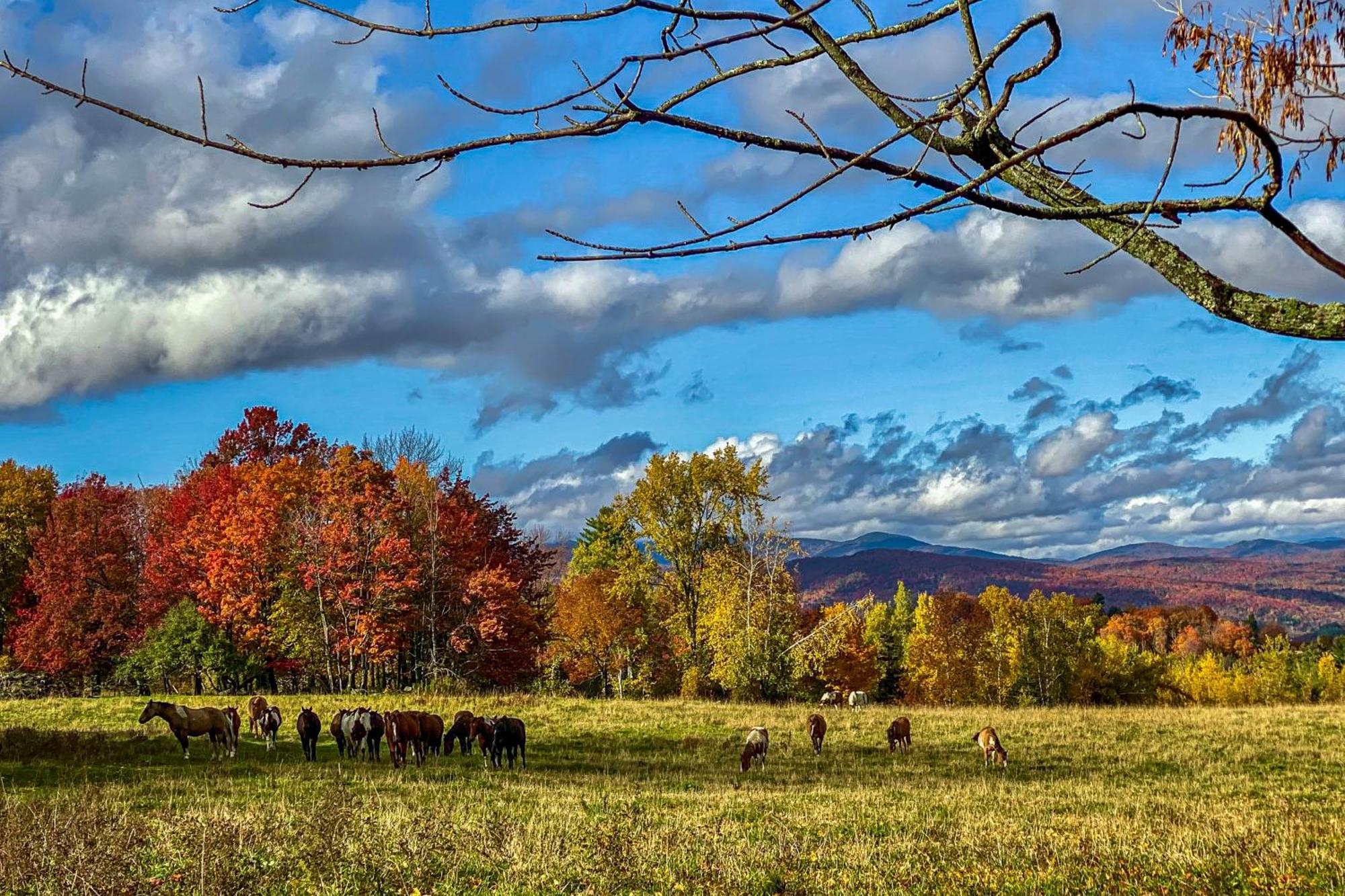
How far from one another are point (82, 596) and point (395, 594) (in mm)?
16343

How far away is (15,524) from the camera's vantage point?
48.7 metres

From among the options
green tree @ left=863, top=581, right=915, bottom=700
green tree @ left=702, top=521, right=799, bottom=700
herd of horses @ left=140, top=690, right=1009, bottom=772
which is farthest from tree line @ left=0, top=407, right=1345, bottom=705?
herd of horses @ left=140, top=690, right=1009, bottom=772

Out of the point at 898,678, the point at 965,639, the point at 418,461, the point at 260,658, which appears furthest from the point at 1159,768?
the point at 898,678

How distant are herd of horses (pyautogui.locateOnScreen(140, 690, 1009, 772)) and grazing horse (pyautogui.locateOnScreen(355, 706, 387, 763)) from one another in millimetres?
13

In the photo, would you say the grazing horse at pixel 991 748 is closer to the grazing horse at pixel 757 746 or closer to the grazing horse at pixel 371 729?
the grazing horse at pixel 757 746

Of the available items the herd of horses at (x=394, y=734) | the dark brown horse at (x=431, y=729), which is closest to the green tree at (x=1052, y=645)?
the herd of horses at (x=394, y=734)

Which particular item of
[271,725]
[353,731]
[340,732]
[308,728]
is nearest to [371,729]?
[353,731]

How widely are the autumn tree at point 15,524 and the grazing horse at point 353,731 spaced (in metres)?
34.8

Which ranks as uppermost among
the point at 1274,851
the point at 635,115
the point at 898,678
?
the point at 635,115

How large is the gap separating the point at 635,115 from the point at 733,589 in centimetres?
3624

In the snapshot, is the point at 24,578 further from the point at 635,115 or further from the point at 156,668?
the point at 635,115

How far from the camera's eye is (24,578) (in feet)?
147

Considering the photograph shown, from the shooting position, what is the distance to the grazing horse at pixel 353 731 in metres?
19.5

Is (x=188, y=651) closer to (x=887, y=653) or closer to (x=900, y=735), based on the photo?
(x=900, y=735)
